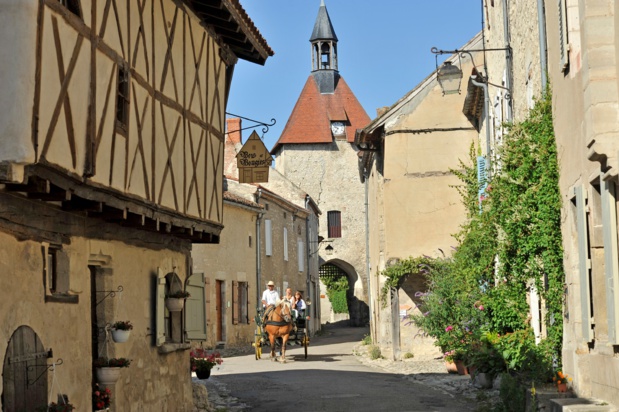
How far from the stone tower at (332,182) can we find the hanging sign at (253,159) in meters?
38.7

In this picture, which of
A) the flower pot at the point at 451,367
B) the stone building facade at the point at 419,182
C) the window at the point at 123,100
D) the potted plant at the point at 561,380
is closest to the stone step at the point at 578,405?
the potted plant at the point at 561,380

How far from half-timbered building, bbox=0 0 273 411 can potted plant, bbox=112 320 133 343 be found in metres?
0.17

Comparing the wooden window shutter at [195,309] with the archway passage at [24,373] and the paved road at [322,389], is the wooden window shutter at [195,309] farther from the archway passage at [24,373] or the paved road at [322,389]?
the archway passage at [24,373]

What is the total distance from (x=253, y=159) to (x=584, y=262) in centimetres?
827

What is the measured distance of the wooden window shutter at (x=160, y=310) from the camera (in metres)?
12.9

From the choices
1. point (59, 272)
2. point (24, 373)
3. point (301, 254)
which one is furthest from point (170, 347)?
point (301, 254)

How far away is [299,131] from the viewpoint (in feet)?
191

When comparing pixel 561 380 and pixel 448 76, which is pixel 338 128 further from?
pixel 561 380

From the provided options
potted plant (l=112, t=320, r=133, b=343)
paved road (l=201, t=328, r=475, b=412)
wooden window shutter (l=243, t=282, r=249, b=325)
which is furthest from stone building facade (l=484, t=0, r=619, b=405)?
wooden window shutter (l=243, t=282, r=249, b=325)

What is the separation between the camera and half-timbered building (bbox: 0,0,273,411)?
8.06 m

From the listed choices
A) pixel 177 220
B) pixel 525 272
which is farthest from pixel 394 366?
pixel 177 220

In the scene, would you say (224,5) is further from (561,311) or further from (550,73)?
(561,311)

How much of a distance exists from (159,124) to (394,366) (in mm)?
12325

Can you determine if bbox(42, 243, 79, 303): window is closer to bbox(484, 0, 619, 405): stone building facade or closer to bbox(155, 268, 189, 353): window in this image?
bbox(155, 268, 189, 353): window
